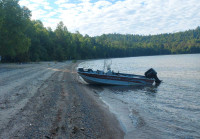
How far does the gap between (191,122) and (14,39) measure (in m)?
32.7

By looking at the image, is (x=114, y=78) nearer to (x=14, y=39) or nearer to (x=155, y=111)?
(x=155, y=111)

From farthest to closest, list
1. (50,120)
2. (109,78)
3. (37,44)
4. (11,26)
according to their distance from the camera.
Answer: (37,44), (11,26), (109,78), (50,120)

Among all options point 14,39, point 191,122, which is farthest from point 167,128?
point 14,39

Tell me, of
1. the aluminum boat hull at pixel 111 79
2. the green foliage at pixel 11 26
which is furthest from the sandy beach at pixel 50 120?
the green foliage at pixel 11 26

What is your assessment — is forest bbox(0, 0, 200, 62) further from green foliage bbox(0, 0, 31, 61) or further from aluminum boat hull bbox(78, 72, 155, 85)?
aluminum boat hull bbox(78, 72, 155, 85)

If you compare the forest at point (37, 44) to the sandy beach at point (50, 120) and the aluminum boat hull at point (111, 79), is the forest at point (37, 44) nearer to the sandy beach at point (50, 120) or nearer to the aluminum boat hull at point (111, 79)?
the aluminum boat hull at point (111, 79)

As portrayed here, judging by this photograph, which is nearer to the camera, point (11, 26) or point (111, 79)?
point (111, 79)

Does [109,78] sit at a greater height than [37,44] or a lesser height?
lesser

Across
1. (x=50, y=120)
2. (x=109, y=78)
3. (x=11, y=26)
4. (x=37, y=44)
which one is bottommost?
(x=50, y=120)

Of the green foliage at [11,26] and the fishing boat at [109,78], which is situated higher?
the green foliage at [11,26]

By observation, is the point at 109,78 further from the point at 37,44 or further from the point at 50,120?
the point at 37,44

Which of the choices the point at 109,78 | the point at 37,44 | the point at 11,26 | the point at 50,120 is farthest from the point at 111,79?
the point at 37,44

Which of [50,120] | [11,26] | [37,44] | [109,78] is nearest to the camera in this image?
[50,120]

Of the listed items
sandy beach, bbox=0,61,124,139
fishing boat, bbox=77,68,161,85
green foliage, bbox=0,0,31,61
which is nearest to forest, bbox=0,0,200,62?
green foliage, bbox=0,0,31,61
